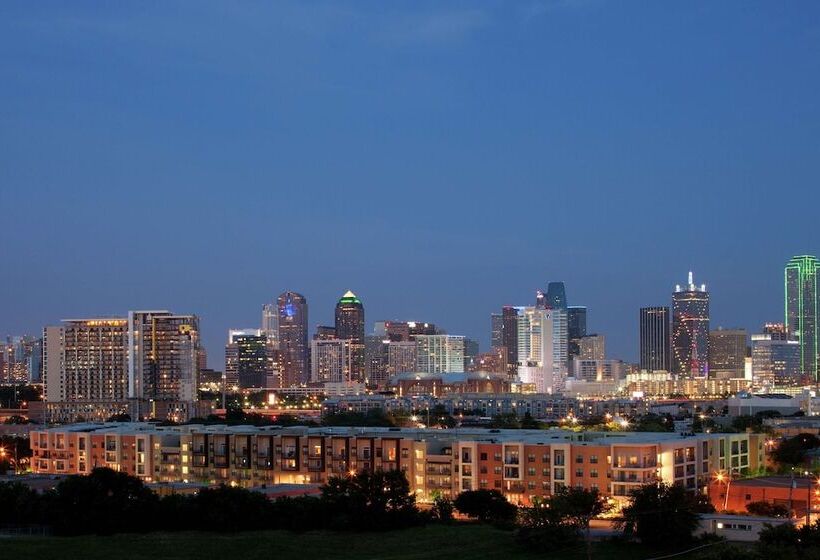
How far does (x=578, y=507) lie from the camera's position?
34.7m

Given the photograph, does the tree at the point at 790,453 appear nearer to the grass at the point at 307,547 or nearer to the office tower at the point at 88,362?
the grass at the point at 307,547

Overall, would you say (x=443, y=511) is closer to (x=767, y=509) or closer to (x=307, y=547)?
(x=307, y=547)

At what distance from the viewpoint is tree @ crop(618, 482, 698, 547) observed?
3306cm

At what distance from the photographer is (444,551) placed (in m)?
32.9

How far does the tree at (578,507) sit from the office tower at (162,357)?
2881 inches

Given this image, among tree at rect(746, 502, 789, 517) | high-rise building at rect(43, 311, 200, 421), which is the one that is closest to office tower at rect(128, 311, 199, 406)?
high-rise building at rect(43, 311, 200, 421)

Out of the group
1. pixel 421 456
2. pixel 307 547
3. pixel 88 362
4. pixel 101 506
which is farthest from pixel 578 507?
pixel 88 362

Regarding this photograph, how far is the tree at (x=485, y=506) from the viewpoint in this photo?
1545 inches

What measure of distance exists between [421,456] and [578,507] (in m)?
13.6

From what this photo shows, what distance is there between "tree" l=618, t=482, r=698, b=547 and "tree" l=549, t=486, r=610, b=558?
1.06 meters

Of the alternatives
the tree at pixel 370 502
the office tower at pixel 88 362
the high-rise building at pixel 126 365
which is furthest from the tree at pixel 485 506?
the office tower at pixel 88 362

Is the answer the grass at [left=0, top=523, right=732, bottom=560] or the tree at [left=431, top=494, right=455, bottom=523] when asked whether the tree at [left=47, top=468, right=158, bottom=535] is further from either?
the tree at [left=431, top=494, right=455, bottom=523]

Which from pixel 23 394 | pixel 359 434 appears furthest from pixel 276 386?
pixel 359 434

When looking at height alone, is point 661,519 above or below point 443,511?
above
